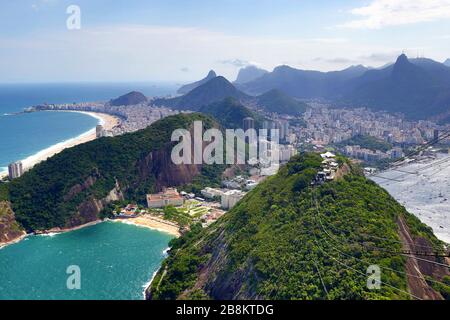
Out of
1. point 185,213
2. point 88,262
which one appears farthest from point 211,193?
point 88,262

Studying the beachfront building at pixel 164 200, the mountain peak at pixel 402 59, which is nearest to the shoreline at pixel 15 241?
the beachfront building at pixel 164 200

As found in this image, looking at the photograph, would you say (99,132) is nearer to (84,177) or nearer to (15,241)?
(84,177)

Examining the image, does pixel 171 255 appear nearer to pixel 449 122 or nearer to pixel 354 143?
pixel 354 143

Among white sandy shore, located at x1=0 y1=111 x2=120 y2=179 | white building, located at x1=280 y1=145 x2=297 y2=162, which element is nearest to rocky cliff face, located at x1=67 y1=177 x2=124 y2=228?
white sandy shore, located at x1=0 y1=111 x2=120 y2=179

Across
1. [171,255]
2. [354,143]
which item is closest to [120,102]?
[354,143]

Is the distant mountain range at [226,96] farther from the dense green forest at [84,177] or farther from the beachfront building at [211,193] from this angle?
the beachfront building at [211,193]
